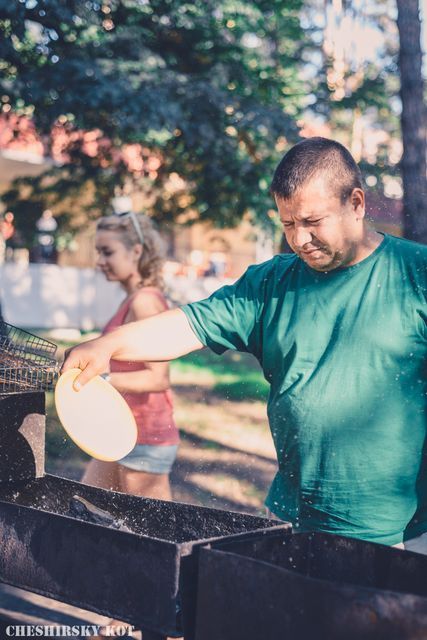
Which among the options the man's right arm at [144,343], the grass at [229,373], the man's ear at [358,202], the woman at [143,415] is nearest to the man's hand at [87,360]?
the man's right arm at [144,343]

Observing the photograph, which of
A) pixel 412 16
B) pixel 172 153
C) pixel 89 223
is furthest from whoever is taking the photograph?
pixel 89 223

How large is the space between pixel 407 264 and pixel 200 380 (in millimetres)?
10960

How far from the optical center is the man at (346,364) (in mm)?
2568

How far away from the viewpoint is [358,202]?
2674 mm

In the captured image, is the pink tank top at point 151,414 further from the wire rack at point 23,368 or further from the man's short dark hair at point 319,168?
the man's short dark hair at point 319,168

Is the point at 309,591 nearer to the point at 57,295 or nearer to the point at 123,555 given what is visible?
the point at 123,555

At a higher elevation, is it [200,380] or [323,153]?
[323,153]

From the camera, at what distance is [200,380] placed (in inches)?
531

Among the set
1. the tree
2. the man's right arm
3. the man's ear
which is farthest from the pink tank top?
the tree

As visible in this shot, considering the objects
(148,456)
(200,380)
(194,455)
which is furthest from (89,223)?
(148,456)

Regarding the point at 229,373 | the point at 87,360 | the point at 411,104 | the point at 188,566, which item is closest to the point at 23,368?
the point at 87,360

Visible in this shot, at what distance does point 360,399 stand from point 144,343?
79 cm

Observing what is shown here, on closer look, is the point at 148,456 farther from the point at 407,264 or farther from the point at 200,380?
the point at 200,380

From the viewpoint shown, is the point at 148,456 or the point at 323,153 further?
the point at 148,456
